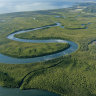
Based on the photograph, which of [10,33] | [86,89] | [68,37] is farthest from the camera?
[10,33]

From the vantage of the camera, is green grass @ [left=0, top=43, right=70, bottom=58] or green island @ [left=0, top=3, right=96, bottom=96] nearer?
green island @ [left=0, top=3, right=96, bottom=96]

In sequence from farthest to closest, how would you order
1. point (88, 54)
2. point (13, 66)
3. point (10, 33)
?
point (10, 33), point (88, 54), point (13, 66)

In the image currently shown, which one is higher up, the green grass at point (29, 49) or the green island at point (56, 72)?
the green grass at point (29, 49)

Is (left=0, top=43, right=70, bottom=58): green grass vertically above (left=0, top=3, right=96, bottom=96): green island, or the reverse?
(left=0, top=43, right=70, bottom=58): green grass

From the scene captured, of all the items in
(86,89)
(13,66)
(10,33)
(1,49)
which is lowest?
(86,89)

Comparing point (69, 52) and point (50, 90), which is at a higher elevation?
point (69, 52)

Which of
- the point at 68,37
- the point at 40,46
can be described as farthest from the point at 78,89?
the point at 68,37

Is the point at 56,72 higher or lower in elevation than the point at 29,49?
lower

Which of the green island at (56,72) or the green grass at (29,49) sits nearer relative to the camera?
the green island at (56,72)

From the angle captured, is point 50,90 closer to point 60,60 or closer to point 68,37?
point 60,60

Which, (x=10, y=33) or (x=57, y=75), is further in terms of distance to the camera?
(x=10, y=33)

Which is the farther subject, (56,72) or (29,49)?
(29,49)
